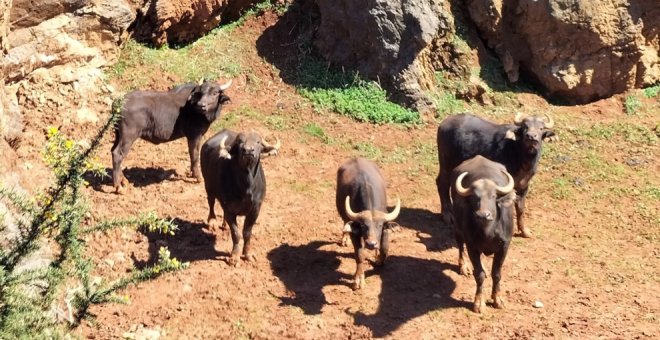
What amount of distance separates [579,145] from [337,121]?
522 centimetres

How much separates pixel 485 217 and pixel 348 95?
7.69 meters

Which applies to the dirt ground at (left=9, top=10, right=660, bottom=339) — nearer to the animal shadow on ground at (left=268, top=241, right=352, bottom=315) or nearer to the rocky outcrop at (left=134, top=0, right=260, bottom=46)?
the animal shadow on ground at (left=268, top=241, right=352, bottom=315)

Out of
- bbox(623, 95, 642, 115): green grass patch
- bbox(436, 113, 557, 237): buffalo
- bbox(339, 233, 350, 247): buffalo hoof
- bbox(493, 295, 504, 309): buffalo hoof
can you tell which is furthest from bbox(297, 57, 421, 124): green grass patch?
bbox(493, 295, 504, 309): buffalo hoof

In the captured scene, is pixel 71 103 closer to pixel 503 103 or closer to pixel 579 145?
pixel 503 103

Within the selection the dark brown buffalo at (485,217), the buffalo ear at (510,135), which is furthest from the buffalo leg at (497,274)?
the buffalo ear at (510,135)

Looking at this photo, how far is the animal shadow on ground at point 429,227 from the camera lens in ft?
34.4

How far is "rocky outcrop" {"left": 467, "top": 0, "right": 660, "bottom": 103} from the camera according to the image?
15414 mm

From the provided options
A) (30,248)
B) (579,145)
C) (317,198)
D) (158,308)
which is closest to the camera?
(30,248)

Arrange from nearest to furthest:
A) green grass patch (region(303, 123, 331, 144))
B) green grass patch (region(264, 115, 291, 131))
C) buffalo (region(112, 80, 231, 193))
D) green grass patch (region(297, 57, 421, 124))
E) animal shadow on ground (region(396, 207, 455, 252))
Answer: animal shadow on ground (region(396, 207, 455, 252))
buffalo (region(112, 80, 231, 193))
green grass patch (region(303, 123, 331, 144))
green grass patch (region(264, 115, 291, 131))
green grass patch (region(297, 57, 421, 124))

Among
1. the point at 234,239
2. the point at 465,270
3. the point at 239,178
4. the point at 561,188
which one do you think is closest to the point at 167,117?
the point at 239,178

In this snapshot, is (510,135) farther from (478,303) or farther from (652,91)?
(652,91)

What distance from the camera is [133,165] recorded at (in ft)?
40.3

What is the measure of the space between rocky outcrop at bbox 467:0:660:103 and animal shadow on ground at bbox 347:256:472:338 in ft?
25.9

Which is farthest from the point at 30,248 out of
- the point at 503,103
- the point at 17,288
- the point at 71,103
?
the point at 503,103
